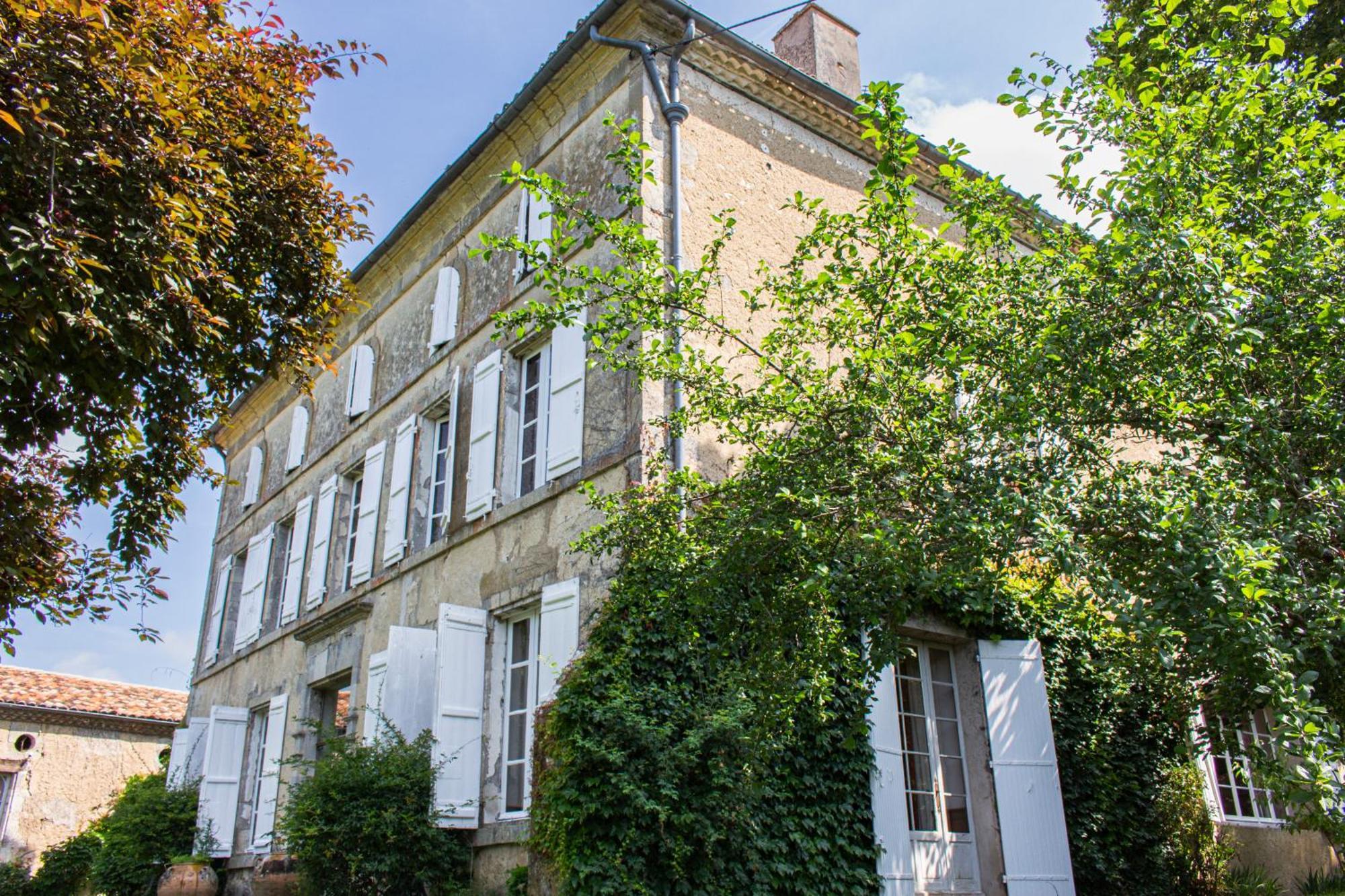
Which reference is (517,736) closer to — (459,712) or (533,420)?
(459,712)

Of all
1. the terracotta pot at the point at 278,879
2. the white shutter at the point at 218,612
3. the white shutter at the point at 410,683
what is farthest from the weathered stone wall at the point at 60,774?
the white shutter at the point at 410,683

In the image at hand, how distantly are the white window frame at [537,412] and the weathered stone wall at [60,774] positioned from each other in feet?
44.4

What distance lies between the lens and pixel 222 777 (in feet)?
39.9

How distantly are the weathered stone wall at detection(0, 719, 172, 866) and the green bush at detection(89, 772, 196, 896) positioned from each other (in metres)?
6.51

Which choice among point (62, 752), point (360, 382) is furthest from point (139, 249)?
point (62, 752)

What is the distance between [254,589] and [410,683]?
6.33 metres

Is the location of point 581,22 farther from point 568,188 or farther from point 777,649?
point 777,649

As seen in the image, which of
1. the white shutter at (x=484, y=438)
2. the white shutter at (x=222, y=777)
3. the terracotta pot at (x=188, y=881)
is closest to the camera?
the white shutter at (x=484, y=438)

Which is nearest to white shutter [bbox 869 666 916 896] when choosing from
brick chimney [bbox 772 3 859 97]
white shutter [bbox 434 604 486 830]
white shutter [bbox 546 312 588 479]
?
white shutter [bbox 546 312 588 479]

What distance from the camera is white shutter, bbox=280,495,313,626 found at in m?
12.2

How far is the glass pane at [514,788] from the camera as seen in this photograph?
7773mm

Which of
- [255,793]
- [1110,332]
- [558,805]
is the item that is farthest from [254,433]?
[1110,332]

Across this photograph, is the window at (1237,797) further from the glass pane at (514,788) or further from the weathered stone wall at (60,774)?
the weathered stone wall at (60,774)

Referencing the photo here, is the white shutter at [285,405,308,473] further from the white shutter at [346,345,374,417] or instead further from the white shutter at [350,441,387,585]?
the white shutter at [350,441,387,585]
